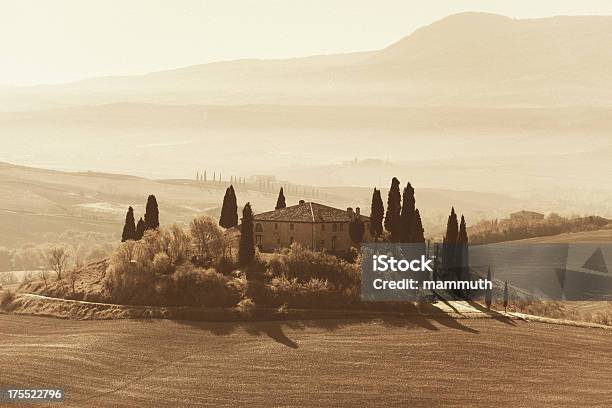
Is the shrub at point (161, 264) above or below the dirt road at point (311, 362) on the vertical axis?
above

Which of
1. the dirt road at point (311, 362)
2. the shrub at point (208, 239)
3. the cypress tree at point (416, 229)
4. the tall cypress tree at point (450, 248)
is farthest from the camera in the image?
the cypress tree at point (416, 229)

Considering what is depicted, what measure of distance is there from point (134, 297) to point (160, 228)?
46.2ft

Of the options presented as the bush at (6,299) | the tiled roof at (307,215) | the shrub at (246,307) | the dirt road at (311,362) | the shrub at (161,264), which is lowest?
the dirt road at (311,362)

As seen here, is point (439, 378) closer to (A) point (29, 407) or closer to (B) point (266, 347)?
(B) point (266, 347)

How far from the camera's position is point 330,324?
4417 inches

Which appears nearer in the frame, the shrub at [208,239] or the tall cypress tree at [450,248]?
the shrub at [208,239]

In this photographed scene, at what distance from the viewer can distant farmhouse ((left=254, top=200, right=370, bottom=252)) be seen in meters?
130

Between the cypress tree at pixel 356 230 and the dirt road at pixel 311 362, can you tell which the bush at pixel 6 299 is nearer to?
the dirt road at pixel 311 362

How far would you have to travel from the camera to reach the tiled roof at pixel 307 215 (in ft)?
429

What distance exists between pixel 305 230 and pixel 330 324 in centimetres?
2122

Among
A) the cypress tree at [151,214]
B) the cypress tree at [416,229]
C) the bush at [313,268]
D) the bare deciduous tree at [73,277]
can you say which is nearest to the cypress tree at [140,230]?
the cypress tree at [151,214]

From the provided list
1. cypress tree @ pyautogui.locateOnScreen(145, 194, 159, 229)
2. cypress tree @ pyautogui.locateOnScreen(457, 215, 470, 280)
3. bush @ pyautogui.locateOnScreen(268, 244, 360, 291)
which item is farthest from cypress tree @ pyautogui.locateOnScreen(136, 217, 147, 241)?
cypress tree @ pyautogui.locateOnScreen(457, 215, 470, 280)

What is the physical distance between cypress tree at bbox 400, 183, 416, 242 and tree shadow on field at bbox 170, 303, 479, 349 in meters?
19.8

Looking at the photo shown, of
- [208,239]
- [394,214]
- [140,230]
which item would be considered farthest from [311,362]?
[140,230]
